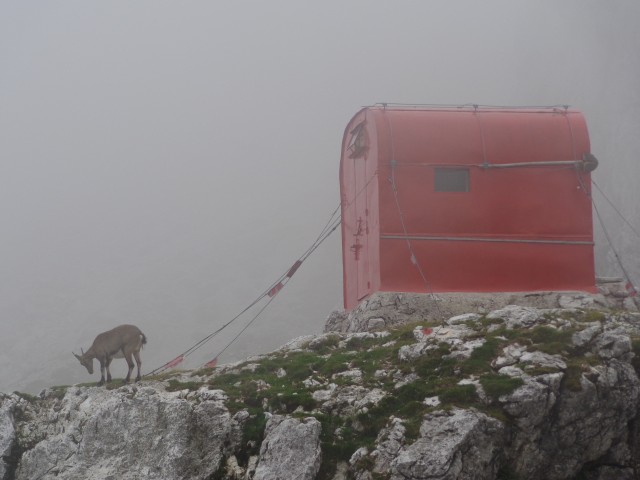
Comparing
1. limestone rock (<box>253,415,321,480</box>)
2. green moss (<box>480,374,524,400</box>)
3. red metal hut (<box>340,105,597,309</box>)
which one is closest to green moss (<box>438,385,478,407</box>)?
green moss (<box>480,374,524,400</box>)

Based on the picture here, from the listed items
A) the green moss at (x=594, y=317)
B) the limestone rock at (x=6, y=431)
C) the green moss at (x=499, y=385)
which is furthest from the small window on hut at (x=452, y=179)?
the limestone rock at (x=6, y=431)

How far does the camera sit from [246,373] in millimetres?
17797

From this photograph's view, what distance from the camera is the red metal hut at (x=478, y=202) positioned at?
22828mm

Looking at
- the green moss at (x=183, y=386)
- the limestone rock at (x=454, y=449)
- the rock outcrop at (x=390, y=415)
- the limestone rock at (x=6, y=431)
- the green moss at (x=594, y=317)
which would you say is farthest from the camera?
the green moss at (x=183, y=386)

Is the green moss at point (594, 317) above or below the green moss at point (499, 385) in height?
above

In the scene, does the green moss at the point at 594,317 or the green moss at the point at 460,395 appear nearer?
the green moss at the point at 460,395

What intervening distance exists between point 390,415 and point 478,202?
36.3 feet

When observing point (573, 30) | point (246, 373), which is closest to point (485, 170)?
point (246, 373)

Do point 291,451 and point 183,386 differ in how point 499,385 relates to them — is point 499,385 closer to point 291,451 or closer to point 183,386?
point 291,451

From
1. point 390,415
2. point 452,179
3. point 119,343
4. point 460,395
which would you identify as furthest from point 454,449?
point 452,179

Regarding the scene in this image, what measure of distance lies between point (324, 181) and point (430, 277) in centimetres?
13270

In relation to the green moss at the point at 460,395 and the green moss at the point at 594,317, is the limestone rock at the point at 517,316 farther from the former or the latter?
the green moss at the point at 460,395

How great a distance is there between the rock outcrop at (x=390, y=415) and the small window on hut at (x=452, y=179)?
6.51m

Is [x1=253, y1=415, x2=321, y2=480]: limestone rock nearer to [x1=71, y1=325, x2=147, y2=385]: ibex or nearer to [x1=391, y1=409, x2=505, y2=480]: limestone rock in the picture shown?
[x1=391, y1=409, x2=505, y2=480]: limestone rock
